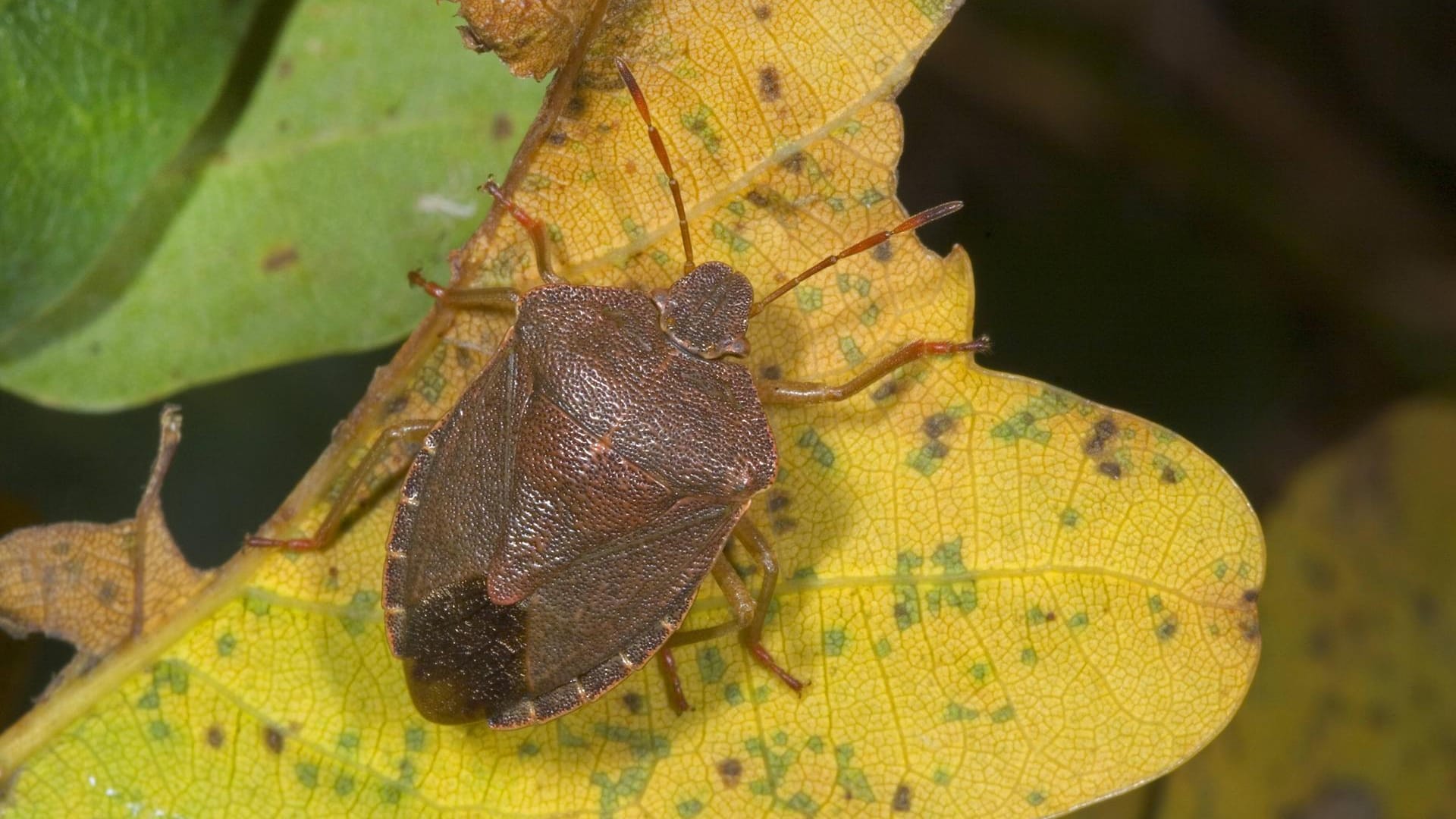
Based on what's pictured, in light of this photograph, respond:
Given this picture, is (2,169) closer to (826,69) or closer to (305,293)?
(305,293)

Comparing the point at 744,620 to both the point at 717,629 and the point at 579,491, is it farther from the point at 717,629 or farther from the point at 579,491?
the point at 579,491

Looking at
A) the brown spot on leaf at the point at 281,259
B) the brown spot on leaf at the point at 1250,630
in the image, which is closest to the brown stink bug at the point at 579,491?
the brown spot on leaf at the point at 281,259

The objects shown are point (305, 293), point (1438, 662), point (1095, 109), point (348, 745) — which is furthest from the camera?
point (1095, 109)

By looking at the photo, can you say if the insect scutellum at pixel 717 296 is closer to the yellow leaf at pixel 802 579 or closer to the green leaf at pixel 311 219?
the yellow leaf at pixel 802 579

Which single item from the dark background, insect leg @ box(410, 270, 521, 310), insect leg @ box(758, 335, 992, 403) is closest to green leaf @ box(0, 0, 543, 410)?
insect leg @ box(410, 270, 521, 310)

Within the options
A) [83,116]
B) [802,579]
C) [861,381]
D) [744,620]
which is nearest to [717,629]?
[744,620]

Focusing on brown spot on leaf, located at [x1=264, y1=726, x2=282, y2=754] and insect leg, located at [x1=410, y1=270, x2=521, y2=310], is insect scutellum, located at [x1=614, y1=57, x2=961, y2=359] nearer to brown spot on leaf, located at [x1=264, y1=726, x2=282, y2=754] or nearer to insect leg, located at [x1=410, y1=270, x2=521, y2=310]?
insect leg, located at [x1=410, y1=270, x2=521, y2=310]

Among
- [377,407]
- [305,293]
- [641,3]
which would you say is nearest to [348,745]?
[377,407]
